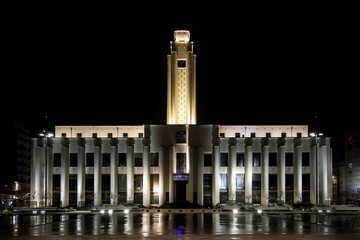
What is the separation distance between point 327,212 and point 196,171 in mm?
23779

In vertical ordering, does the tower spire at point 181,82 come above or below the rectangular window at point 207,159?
above

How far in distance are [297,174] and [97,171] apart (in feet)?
105

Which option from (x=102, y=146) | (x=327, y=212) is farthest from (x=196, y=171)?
(x=327, y=212)

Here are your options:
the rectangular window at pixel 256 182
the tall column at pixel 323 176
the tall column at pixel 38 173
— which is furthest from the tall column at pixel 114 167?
the tall column at pixel 323 176

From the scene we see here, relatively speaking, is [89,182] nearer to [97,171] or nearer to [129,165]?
[97,171]

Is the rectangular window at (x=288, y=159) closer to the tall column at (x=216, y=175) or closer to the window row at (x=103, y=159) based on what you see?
the tall column at (x=216, y=175)

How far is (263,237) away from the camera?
993 inches

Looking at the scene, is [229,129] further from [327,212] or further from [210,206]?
[327,212]

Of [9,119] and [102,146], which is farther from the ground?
[9,119]

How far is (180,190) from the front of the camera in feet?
249

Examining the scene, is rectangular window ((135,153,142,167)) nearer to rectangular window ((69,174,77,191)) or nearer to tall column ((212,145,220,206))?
rectangular window ((69,174,77,191))

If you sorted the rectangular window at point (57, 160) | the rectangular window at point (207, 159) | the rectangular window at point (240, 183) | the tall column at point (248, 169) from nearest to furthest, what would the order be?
the tall column at point (248, 169) → the rectangular window at point (240, 183) → the rectangular window at point (207, 159) → the rectangular window at point (57, 160)

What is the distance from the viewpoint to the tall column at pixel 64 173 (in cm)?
7538

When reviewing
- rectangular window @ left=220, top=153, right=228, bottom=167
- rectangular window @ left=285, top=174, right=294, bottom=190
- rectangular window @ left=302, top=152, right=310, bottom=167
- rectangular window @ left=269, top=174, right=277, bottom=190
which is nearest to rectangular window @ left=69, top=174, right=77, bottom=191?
rectangular window @ left=220, top=153, right=228, bottom=167
